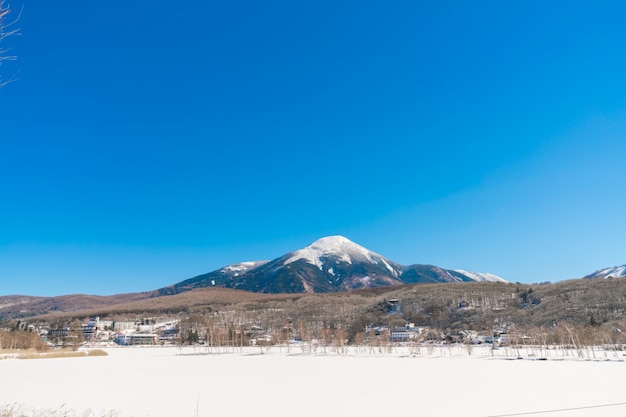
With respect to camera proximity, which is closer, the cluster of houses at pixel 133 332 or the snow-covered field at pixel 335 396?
the snow-covered field at pixel 335 396

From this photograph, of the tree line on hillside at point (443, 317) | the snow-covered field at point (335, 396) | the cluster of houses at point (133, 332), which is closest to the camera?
the snow-covered field at point (335, 396)

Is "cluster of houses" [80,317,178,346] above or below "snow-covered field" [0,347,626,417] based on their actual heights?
below

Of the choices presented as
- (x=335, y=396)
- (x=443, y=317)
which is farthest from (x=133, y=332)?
(x=335, y=396)

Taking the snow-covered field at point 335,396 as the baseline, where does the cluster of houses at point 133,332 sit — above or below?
below

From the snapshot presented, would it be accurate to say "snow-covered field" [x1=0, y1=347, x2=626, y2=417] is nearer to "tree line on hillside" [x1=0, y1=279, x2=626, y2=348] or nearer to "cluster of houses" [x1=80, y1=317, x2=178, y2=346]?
"tree line on hillside" [x1=0, y1=279, x2=626, y2=348]

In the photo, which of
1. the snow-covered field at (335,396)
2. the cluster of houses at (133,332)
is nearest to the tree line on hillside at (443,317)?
the cluster of houses at (133,332)

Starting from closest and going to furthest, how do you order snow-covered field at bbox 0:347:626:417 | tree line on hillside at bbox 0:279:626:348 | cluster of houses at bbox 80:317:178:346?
snow-covered field at bbox 0:347:626:417 < tree line on hillside at bbox 0:279:626:348 < cluster of houses at bbox 80:317:178:346

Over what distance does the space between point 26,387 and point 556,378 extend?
2233 cm

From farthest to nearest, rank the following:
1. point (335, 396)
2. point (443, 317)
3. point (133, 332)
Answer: point (133, 332), point (443, 317), point (335, 396)

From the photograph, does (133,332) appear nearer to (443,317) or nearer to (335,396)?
(443,317)

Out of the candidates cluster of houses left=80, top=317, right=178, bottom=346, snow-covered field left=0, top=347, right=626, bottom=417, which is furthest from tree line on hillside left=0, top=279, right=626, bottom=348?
snow-covered field left=0, top=347, right=626, bottom=417

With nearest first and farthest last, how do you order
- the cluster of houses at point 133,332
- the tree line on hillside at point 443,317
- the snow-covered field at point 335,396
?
the snow-covered field at point 335,396, the tree line on hillside at point 443,317, the cluster of houses at point 133,332

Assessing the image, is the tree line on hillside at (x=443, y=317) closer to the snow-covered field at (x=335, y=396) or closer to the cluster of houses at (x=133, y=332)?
the cluster of houses at (x=133, y=332)

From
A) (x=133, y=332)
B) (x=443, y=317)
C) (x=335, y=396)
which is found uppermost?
(x=335, y=396)
